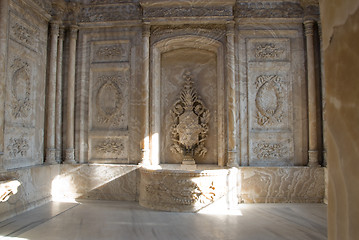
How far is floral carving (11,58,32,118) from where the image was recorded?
15.1 ft

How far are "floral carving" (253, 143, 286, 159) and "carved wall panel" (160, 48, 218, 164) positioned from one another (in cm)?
89

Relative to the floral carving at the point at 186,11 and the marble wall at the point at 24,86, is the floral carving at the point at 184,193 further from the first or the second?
the floral carving at the point at 186,11

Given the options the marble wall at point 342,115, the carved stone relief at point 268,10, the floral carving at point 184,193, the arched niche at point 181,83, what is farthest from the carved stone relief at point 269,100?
the marble wall at point 342,115

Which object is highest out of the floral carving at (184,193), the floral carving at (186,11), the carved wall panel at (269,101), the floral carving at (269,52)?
the floral carving at (186,11)

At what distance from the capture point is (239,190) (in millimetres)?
5285

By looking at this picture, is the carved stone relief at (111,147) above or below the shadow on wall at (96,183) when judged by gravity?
above

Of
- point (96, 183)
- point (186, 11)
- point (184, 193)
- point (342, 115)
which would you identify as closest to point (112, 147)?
point (96, 183)

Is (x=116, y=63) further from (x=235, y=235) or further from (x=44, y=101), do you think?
(x=235, y=235)

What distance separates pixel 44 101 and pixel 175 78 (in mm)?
2643

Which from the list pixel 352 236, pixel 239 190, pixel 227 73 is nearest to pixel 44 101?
pixel 227 73

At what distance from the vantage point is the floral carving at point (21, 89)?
4617 millimetres

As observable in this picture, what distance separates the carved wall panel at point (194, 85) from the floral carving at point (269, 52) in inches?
37.8

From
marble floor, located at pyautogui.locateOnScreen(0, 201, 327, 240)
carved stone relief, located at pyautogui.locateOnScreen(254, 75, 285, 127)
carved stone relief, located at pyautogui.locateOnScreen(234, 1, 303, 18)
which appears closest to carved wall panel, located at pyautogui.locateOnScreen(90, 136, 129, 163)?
marble floor, located at pyautogui.locateOnScreen(0, 201, 327, 240)

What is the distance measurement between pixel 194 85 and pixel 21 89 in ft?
10.7
